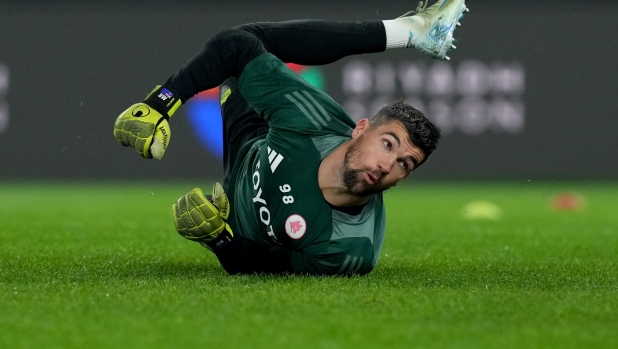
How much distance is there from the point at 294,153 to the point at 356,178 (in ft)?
1.40

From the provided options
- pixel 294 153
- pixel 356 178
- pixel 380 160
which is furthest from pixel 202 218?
pixel 380 160

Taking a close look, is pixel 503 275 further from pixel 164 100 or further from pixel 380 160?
pixel 164 100

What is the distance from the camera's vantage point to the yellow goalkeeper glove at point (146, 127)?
162 inches

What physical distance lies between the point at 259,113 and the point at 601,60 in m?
10.3

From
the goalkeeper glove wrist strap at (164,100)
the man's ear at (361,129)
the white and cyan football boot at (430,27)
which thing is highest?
the white and cyan football boot at (430,27)

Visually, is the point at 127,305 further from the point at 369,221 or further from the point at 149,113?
the point at 369,221

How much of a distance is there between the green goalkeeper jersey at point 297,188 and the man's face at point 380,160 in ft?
0.77

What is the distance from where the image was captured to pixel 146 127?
4125 millimetres

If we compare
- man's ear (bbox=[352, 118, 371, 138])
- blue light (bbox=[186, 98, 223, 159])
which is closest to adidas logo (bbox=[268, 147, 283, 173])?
man's ear (bbox=[352, 118, 371, 138])

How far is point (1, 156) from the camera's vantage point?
44.6 ft

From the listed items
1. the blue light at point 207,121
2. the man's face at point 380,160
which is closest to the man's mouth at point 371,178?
the man's face at point 380,160

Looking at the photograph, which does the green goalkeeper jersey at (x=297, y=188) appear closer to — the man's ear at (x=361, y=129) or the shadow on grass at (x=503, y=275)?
the man's ear at (x=361, y=129)

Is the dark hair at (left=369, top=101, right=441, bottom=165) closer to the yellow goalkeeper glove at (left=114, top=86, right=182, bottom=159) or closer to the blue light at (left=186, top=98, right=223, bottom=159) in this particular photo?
the yellow goalkeeper glove at (left=114, top=86, right=182, bottom=159)

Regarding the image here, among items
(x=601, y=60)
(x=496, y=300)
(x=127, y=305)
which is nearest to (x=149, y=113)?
(x=127, y=305)
